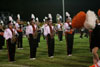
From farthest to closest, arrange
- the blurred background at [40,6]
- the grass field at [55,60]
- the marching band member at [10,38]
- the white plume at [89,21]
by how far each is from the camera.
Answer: the blurred background at [40,6] < the marching band member at [10,38] < the grass field at [55,60] < the white plume at [89,21]

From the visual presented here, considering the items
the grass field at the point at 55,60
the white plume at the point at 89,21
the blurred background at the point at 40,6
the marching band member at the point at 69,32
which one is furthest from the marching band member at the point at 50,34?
the blurred background at the point at 40,6

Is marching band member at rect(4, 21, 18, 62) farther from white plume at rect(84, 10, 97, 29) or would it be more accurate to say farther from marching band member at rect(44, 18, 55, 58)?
white plume at rect(84, 10, 97, 29)

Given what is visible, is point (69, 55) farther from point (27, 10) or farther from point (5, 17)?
point (27, 10)

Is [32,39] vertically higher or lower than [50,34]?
lower

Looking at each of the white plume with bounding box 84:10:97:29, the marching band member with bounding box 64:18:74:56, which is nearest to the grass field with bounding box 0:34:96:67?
the marching band member with bounding box 64:18:74:56

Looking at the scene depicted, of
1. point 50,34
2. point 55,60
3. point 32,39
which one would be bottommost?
Answer: point 55,60

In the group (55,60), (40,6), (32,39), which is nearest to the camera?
(55,60)

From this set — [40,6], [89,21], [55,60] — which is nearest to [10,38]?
[55,60]

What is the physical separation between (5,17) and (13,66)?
29.3m

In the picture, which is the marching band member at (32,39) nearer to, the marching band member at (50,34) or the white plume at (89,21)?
the marching band member at (50,34)

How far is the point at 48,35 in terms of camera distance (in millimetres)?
10070

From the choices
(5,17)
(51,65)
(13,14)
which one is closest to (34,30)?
(51,65)

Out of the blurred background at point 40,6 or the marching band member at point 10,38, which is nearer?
the marching band member at point 10,38

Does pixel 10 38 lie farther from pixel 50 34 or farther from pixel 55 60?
pixel 55 60
